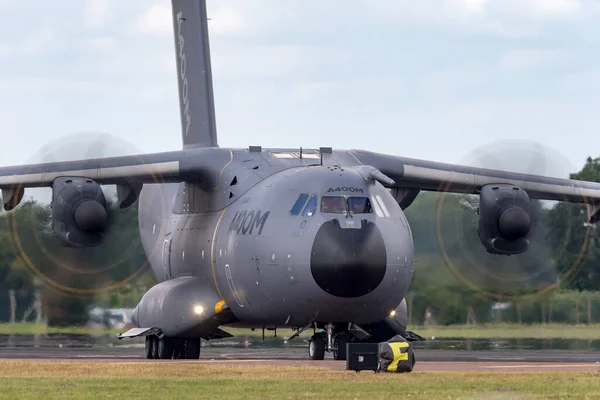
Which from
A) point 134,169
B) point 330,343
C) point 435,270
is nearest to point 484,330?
point 435,270

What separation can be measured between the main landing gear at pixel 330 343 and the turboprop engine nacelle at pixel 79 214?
16.8 feet

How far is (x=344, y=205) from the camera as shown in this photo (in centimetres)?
2484

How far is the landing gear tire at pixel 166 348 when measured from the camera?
29125 mm

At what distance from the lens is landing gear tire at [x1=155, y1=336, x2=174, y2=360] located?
29125 mm

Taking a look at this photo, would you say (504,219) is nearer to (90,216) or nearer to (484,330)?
(484,330)

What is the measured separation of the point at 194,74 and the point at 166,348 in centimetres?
838

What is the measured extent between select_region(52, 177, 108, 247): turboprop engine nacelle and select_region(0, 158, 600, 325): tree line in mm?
4219

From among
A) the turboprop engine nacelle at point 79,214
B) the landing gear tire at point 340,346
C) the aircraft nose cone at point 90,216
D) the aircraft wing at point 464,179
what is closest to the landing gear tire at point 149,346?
the turboprop engine nacelle at point 79,214

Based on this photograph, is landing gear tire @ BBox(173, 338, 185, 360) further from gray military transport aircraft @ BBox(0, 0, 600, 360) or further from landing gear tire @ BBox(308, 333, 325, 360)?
landing gear tire @ BBox(308, 333, 325, 360)

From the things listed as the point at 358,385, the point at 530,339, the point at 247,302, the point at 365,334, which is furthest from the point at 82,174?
the point at 530,339

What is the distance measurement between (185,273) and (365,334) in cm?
533

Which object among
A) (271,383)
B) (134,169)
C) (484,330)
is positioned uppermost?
(134,169)

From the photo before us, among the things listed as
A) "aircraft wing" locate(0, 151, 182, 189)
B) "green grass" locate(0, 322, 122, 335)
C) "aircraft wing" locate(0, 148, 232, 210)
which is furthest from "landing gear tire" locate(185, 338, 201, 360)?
"green grass" locate(0, 322, 122, 335)

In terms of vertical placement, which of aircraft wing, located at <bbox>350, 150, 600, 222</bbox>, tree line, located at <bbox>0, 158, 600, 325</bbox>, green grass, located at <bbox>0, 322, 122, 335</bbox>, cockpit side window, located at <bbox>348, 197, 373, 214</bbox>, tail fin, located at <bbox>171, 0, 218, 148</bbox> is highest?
tail fin, located at <bbox>171, 0, 218, 148</bbox>
